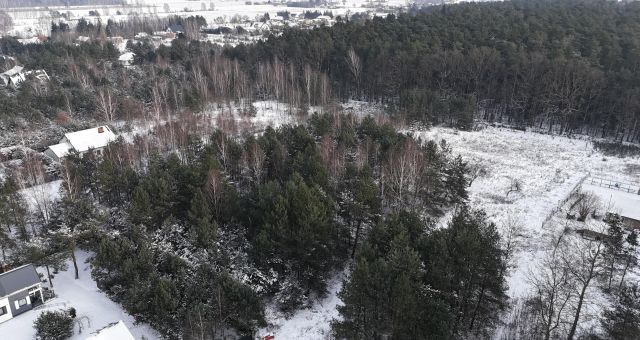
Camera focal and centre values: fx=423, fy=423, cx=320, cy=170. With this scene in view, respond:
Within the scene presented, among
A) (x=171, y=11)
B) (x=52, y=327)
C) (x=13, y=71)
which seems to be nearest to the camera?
(x=52, y=327)

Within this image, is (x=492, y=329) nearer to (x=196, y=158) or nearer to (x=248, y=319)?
(x=248, y=319)

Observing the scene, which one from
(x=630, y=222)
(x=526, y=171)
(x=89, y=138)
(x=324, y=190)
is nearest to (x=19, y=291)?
(x=324, y=190)

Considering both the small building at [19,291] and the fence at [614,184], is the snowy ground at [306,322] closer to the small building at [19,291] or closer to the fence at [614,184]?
the small building at [19,291]

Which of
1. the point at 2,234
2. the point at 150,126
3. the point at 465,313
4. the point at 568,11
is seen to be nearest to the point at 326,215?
the point at 465,313

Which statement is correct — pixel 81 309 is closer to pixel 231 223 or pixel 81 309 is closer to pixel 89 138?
pixel 231 223

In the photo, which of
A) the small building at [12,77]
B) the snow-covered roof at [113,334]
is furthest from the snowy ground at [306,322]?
the small building at [12,77]

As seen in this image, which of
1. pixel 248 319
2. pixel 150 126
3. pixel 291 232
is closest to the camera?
pixel 248 319
